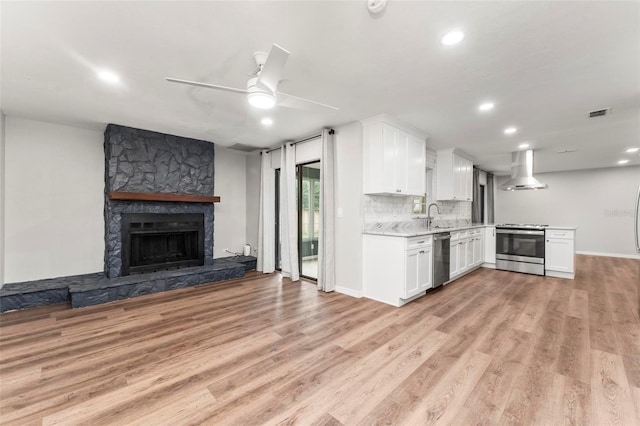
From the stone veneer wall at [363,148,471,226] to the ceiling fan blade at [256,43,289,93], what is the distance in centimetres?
230

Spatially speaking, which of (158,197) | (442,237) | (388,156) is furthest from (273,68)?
(442,237)

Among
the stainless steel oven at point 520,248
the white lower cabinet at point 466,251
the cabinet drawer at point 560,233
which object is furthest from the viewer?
the stainless steel oven at point 520,248

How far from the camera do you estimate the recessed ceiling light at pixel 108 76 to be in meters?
2.57

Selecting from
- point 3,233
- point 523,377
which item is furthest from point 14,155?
point 523,377

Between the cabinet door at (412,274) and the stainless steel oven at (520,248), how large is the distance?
3.29 meters

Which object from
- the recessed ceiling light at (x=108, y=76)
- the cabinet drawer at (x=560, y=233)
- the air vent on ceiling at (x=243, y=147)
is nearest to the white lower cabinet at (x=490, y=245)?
the cabinet drawer at (x=560, y=233)

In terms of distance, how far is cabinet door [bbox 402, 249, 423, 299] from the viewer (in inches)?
139

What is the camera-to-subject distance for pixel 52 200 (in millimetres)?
4035

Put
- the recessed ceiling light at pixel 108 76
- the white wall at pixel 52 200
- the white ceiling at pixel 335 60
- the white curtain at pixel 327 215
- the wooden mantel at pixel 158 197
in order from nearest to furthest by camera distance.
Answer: the white ceiling at pixel 335 60
the recessed ceiling light at pixel 108 76
the white wall at pixel 52 200
the wooden mantel at pixel 158 197
the white curtain at pixel 327 215

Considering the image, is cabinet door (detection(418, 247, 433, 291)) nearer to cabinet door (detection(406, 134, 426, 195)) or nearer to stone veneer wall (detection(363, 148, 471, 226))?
stone veneer wall (detection(363, 148, 471, 226))

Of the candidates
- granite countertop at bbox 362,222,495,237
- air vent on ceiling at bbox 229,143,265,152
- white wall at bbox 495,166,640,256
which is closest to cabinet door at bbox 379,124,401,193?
granite countertop at bbox 362,222,495,237

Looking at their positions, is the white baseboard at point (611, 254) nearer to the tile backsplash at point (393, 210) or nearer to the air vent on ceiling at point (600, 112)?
the tile backsplash at point (393, 210)

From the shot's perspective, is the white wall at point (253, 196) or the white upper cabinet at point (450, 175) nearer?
the white upper cabinet at point (450, 175)

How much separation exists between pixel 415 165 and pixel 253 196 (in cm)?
357
